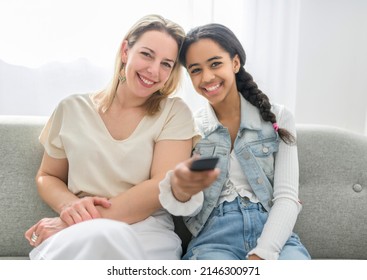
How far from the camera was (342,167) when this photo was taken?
1.46 metres

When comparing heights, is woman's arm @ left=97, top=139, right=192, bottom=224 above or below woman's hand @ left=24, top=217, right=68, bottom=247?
above

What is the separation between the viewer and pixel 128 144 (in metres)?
1.25

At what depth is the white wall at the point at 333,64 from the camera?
6.50ft

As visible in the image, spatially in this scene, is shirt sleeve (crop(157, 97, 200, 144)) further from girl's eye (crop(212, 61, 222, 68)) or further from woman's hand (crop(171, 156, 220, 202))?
woman's hand (crop(171, 156, 220, 202))

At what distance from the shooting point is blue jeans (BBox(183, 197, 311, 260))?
3.94ft

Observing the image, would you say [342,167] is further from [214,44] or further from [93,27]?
[93,27]

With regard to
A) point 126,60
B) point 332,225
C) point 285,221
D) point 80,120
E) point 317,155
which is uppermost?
point 126,60

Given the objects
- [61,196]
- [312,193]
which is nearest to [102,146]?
[61,196]

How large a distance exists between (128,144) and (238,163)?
332mm

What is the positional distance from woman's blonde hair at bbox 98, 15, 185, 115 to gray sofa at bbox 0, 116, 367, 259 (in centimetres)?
31

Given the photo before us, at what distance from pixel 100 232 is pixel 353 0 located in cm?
167

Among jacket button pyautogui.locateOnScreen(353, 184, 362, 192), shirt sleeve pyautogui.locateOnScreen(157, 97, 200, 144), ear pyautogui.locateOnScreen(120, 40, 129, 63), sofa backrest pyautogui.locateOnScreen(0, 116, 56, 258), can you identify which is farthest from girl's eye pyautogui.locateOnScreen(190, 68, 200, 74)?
jacket button pyautogui.locateOnScreen(353, 184, 362, 192)

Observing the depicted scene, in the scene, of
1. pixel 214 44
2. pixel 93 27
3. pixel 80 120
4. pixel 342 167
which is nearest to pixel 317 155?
pixel 342 167

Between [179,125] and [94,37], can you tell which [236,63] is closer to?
[179,125]
